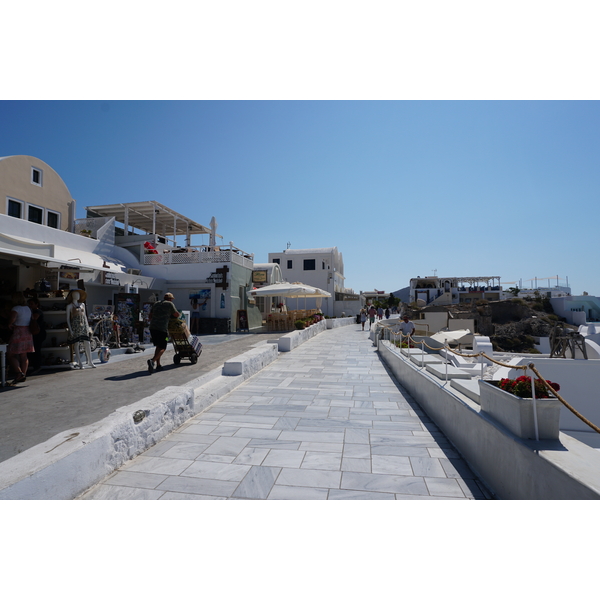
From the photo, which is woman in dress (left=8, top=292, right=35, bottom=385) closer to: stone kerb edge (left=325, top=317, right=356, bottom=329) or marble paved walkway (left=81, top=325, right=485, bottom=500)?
A: marble paved walkway (left=81, top=325, right=485, bottom=500)

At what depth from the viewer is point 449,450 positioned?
156 inches

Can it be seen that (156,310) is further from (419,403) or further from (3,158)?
(3,158)

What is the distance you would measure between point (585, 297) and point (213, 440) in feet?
211


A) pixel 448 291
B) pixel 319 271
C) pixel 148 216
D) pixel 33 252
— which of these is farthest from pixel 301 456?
pixel 448 291

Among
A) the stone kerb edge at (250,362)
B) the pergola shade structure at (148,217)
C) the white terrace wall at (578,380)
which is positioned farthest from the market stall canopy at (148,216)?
the white terrace wall at (578,380)

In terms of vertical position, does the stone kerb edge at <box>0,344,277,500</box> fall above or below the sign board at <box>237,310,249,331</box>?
below

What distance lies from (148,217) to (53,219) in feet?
23.1

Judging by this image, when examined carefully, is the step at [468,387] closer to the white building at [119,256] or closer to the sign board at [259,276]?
the white building at [119,256]

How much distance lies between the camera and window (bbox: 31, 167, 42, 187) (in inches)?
572

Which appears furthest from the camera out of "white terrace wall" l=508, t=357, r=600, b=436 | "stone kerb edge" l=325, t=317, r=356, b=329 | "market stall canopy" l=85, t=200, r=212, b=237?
"stone kerb edge" l=325, t=317, r=356, b=329

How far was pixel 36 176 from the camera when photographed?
1481 cm

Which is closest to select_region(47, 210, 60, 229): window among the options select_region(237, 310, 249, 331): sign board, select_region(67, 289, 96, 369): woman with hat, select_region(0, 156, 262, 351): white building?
select_region(0, 156, 262, 351): white building

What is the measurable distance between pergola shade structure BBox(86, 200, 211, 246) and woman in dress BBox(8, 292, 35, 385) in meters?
13.9

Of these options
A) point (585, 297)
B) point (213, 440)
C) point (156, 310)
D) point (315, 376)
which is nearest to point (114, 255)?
point (156, 310)
